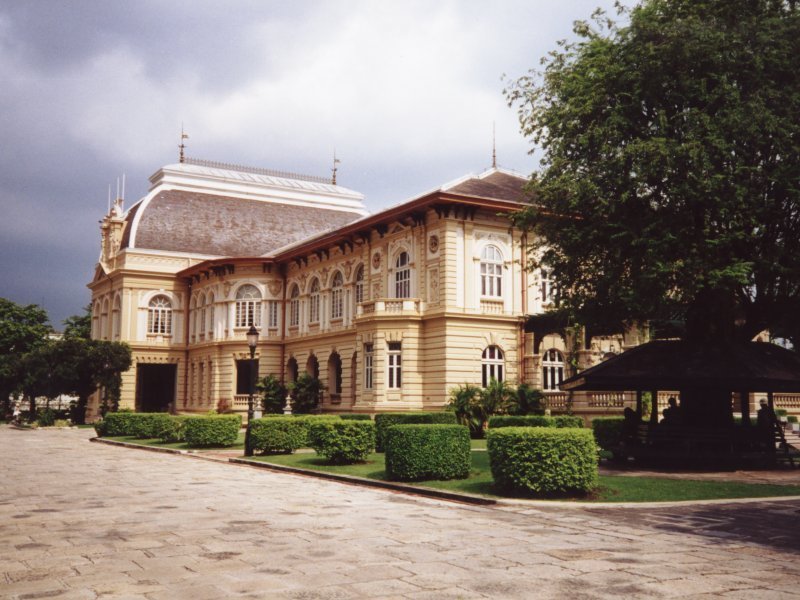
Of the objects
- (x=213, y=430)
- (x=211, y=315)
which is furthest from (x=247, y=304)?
(x=213, y=430)

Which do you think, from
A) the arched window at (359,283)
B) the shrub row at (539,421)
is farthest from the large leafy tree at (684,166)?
the arched window at (359,283)

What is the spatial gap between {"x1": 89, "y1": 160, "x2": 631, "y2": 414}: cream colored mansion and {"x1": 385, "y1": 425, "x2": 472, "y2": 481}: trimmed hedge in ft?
30.4

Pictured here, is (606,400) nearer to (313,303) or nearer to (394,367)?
(394,367)

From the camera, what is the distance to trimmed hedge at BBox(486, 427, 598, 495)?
45.8ft

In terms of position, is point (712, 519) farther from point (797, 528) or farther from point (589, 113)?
point (589, 113)

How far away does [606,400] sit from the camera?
32969mm

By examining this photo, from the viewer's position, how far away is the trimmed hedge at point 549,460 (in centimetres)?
1396

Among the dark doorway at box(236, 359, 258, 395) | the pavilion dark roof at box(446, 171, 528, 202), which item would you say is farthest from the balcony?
the dark doorway at box(236, 359, 258, 395)

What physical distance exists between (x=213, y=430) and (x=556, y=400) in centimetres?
1390

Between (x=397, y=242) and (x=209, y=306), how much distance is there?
20387 mm

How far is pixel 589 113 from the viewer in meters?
20.3

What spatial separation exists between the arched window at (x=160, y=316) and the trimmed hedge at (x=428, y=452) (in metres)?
44.7

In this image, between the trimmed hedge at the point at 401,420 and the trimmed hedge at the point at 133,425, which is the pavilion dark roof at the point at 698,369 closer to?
the trimmed hedge at the point at 401,420

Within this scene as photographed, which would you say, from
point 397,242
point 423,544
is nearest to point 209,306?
point 397,242
